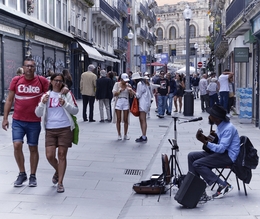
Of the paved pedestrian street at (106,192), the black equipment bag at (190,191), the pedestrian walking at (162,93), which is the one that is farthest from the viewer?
the pedestrian walking at (162,93)

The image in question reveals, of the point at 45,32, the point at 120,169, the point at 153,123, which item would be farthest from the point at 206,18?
the point at 120,169

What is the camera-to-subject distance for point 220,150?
6.86 meters

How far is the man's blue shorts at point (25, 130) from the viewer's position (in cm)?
731

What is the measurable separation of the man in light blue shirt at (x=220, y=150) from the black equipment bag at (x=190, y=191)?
512 millimetres

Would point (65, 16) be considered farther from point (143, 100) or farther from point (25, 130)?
point (25, 130)

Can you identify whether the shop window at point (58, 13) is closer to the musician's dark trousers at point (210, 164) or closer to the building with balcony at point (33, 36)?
the building with balcony at point (33, 36)

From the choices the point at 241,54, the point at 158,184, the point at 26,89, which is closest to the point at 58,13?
the point at 241,54

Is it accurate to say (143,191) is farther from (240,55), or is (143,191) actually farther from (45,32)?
(45,32)

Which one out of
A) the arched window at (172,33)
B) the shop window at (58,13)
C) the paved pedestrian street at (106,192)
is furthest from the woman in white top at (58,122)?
the arched window at (172,33)

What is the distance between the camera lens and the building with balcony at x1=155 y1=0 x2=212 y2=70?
94.0m

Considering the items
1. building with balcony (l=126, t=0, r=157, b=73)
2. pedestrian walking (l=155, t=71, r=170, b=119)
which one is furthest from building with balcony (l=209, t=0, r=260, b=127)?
building with balcony (l=126, t=0, r=157, b=73)

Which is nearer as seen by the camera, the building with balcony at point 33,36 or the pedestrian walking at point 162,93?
the pedestrian walking at point 162,93

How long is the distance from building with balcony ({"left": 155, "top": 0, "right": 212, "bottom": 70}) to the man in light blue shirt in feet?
284

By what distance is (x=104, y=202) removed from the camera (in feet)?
22.0
